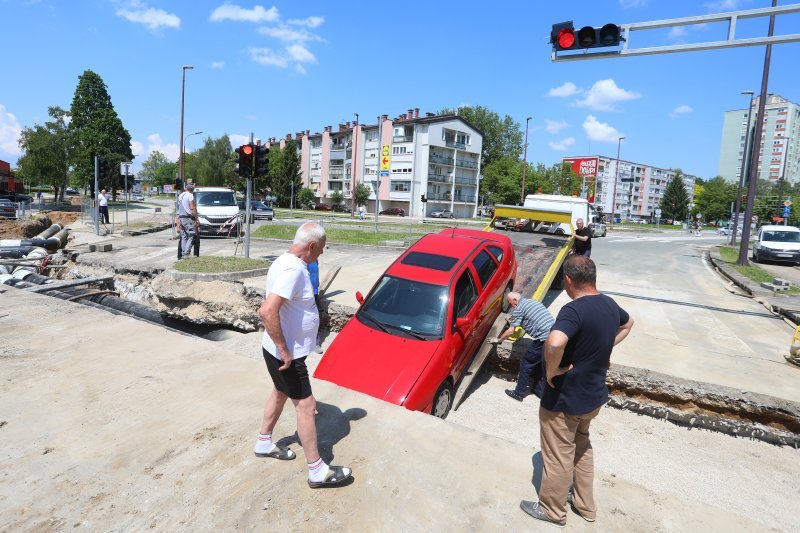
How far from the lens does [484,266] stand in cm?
676

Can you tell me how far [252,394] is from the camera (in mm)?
4168

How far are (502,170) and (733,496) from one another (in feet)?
241

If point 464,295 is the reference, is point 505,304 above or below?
below

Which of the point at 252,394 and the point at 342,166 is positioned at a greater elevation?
the point at 342,166

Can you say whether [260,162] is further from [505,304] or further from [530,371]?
[530,371]

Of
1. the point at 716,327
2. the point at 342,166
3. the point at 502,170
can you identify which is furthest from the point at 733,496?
the point at 342,166

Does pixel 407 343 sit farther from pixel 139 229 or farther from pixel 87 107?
pixel 87 107

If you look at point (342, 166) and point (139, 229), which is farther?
point (342, 166)

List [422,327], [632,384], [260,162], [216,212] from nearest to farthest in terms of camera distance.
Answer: [422,327] → [632,384] → [260,162] → [216,212]

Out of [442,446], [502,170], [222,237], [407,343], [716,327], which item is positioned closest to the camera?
[442,446]

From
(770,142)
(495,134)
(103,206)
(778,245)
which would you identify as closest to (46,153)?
(103,206)

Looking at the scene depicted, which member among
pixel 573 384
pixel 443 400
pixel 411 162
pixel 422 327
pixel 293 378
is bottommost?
pixel 443 400

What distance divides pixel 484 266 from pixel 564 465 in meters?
4.14

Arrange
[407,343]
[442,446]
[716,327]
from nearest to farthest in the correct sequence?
1. [442,446]
2. [407,343]
3. [716,327]
